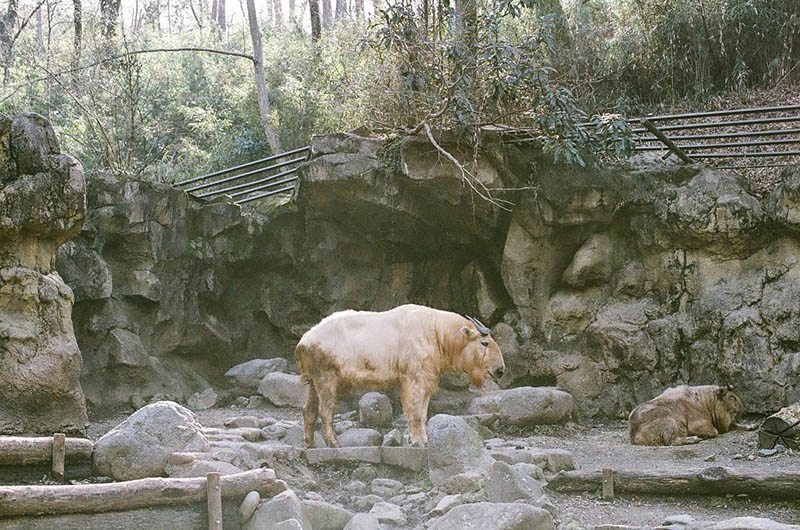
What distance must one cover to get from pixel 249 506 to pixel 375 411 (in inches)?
156

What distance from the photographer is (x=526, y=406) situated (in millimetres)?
12414

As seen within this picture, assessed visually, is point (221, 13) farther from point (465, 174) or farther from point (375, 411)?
point (375, 411)

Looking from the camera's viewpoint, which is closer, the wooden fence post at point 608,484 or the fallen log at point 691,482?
the fallen log at point 691,482

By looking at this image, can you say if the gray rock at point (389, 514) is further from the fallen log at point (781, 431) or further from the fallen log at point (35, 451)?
the fallen log at point (781, 431)

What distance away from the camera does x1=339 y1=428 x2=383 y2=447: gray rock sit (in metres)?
10.3

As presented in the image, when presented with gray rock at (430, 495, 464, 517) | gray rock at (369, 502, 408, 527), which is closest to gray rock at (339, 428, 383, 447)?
gray rock at (369, 502, 408, 527)

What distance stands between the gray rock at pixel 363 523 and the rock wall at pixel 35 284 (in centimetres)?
533

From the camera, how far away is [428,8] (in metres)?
15.2

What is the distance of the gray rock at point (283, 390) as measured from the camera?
541 inches

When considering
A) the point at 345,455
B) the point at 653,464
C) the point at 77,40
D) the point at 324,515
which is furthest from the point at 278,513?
the point at 77,40

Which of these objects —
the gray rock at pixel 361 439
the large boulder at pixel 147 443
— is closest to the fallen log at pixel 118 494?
the large boulder at pixel 147 443

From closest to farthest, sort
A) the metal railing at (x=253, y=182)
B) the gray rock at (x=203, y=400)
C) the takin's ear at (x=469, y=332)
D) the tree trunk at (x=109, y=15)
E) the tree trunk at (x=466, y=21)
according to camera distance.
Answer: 1. the takin's ear at (x=469, y=332)
2. the tree trunk at (x=466, y=21)
3. the gray rock at (x=203, y=400)
4. the metal railing at (x=253, y=182)
5. the tree trunk at (x=109, y=15)

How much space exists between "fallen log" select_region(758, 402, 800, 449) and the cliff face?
7.65ft

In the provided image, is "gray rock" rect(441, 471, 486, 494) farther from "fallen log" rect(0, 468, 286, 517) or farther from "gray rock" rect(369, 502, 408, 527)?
"fallen log" rect(0, 468, 286, 517)
